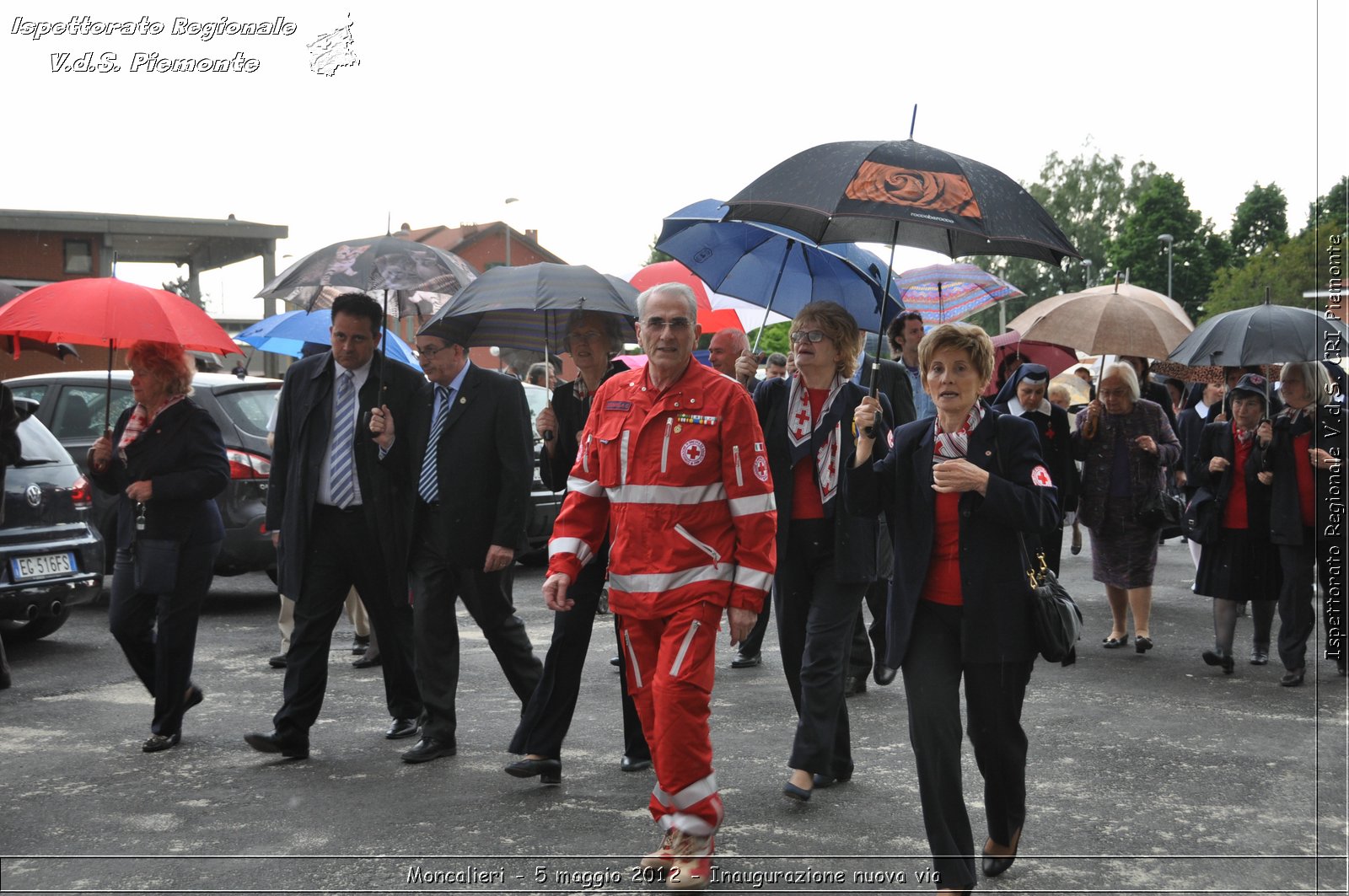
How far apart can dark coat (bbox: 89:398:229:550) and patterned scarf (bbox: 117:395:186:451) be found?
3 centimetres

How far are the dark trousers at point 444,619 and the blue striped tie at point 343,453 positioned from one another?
0.39 m

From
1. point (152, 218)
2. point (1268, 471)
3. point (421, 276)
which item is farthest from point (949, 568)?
point (152, 218)

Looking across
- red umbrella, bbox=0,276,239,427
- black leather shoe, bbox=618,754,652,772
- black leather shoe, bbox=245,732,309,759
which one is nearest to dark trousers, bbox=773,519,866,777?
black leather shoe, bbox=618,754,652,772

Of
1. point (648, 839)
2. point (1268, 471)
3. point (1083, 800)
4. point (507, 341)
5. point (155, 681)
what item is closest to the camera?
point (648, 839)

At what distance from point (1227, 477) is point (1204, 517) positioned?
299 millimetres

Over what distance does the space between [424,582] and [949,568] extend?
2.73 metres

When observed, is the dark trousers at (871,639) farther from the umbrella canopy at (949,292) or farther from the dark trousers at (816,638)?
the umbrella canopy at (949,292)

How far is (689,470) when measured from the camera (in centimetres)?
458

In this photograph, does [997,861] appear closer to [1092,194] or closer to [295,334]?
[295,334]

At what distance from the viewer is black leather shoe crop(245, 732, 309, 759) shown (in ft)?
19.7

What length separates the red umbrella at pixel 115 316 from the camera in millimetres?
6477

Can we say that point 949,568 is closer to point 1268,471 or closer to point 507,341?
point 507,341

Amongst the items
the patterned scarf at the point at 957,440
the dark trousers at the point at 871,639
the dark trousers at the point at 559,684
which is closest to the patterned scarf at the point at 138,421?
the dark trousers at the point at 559,684

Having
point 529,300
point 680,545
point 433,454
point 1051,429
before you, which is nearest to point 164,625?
point 433,454
